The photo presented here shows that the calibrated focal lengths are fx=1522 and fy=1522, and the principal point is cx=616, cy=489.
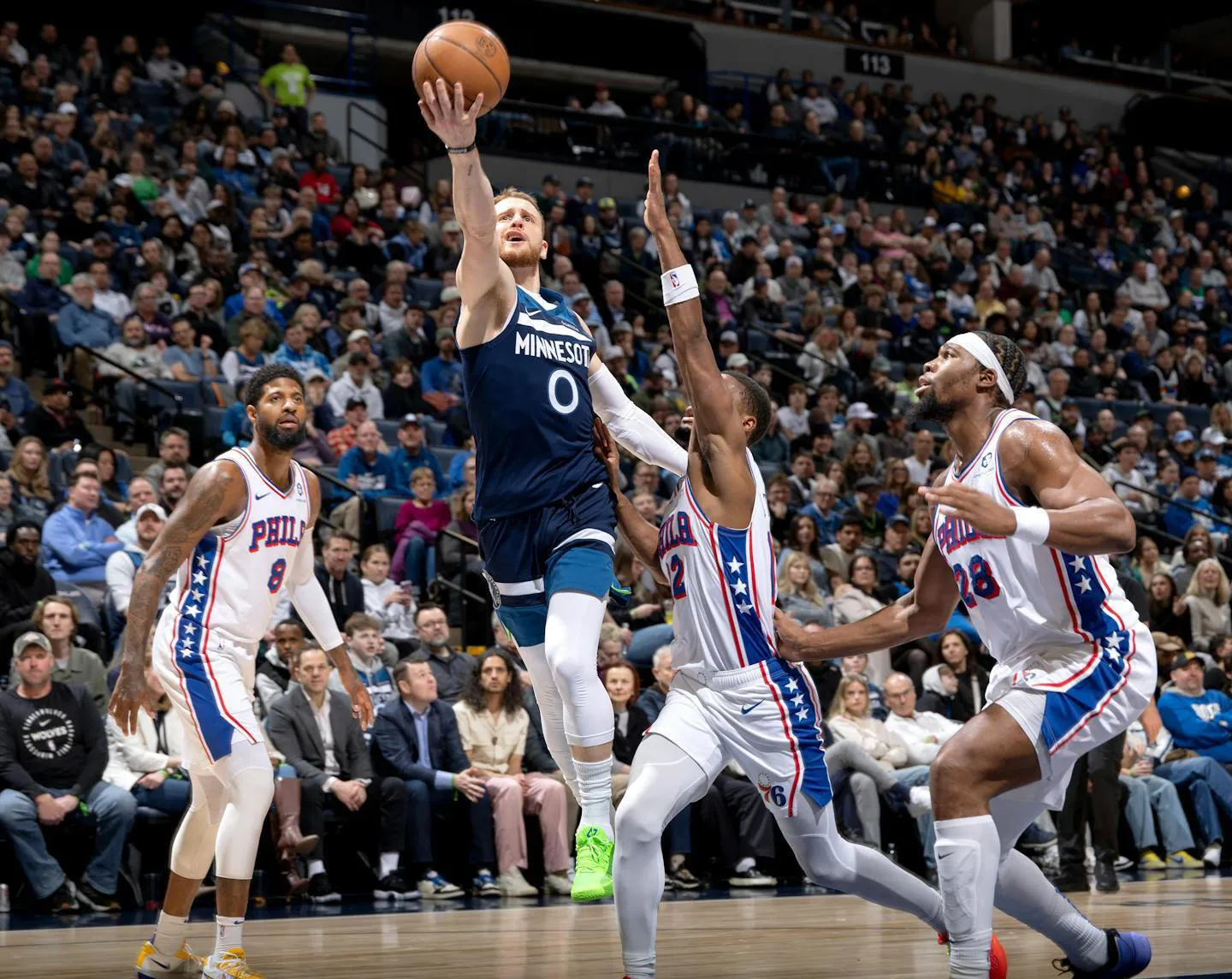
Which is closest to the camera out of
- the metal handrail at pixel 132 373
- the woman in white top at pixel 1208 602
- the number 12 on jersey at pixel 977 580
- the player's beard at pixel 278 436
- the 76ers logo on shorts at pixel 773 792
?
the number 12 on jersey at pixel 977 580

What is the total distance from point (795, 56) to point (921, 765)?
16.2 meters

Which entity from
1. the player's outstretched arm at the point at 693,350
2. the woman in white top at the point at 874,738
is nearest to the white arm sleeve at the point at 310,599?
the player's outstretched arm at the point at 693,350

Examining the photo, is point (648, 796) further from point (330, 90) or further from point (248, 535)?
point (330, 90)

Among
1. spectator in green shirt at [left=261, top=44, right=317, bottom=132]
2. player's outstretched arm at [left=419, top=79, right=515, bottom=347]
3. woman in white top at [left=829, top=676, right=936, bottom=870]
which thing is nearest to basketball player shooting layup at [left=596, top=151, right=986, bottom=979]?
player's outstretched arm at [left=419, top=79, right=515, bottom=347]

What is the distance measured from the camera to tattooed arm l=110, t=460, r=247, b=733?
17.1ft

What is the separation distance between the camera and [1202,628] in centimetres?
1285

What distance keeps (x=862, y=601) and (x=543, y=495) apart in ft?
23.0

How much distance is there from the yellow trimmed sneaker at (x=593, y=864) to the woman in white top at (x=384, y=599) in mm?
5945

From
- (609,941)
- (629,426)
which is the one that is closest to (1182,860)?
(609,941)

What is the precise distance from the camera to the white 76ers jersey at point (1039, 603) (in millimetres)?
4500

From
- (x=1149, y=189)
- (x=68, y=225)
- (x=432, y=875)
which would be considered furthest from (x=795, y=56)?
(x=432, y=875)

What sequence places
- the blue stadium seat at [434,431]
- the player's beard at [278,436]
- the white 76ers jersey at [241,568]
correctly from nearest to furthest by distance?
the white 76ers jersey at [241,568] → the player's beard at [278,436] → the blue stadium seat at [434,431]

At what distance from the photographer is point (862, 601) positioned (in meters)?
11.5

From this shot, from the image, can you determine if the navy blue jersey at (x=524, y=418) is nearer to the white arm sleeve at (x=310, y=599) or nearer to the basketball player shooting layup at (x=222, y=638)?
the basketball player shooting layup at (x=222, y=638)
